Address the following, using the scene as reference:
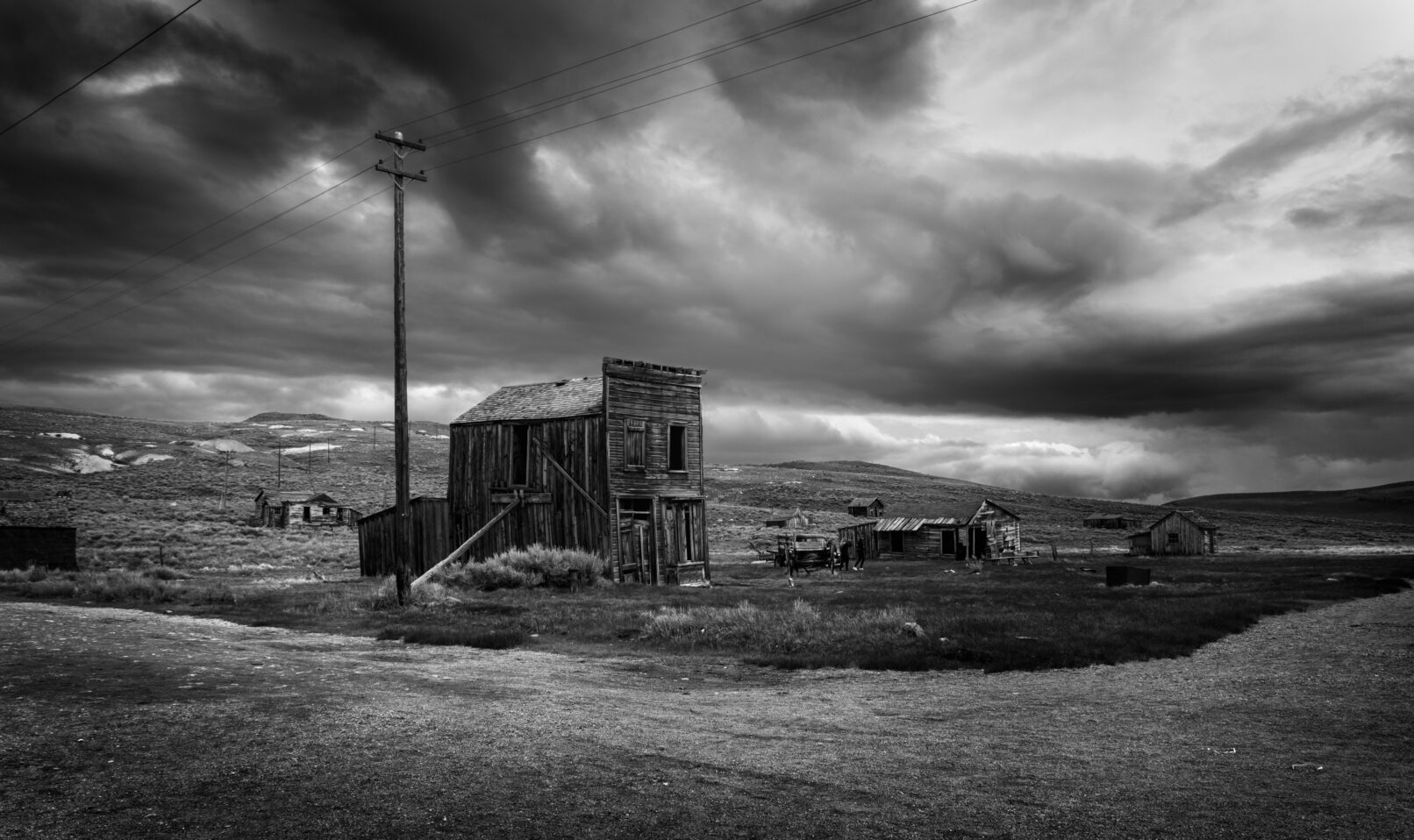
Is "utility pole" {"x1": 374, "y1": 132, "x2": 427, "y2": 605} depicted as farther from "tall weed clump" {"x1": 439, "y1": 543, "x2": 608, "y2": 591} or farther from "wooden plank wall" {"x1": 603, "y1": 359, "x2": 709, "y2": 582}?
"wooden plank wall" {"x1": 603, "y1": 359, "x2": 709, "y2": 582}

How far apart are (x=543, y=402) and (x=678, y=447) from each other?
5.34 meters

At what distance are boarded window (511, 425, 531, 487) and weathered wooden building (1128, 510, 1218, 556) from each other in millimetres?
46091

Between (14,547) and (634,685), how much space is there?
26.9 metres

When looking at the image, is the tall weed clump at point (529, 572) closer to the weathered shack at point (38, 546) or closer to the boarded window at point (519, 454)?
the boarded window at point (519, 454)

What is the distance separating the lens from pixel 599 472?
1126 inches

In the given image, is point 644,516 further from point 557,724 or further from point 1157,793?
point 1157,793

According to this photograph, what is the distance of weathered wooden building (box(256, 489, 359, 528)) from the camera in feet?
212

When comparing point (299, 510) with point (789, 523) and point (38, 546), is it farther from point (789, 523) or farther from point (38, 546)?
point (38, 546)

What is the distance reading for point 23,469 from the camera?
81375mm

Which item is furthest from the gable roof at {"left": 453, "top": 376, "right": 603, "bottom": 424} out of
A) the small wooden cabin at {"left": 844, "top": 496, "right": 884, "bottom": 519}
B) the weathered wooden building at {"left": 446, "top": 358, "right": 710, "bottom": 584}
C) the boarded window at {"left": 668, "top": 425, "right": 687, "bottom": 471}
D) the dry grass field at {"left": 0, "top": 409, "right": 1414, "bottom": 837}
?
the small wooden cabin at {"left": 844, "top": 496, "right": 884, "bottom": 519}

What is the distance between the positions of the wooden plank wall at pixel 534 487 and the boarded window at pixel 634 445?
3.12 ft

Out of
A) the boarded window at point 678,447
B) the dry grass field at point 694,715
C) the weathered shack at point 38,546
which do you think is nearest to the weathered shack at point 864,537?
the boarded window at point 678,447

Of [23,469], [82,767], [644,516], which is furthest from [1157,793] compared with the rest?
[23,469]

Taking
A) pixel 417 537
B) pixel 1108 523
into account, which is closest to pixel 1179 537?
pixel 1108 523
